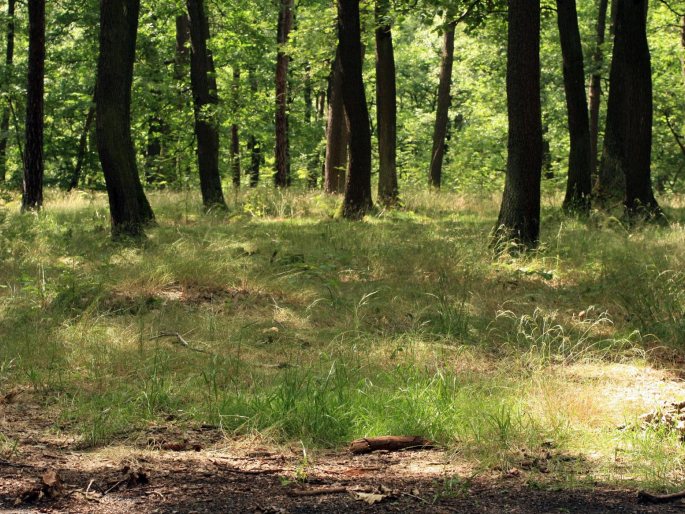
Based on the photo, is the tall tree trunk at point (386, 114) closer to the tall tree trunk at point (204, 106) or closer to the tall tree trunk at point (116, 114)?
the tall tree trunk at point (204, 106)

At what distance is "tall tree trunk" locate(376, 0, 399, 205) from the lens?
54.1 feet

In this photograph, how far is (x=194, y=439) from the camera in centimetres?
441

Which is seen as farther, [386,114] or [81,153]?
[81,153]

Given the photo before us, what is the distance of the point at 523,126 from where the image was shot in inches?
415

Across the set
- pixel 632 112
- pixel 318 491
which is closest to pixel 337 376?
pixel 318 491

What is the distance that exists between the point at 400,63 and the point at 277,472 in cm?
3673

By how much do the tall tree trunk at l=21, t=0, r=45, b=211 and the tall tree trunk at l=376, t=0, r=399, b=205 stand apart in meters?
7.11

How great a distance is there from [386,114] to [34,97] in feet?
24.5

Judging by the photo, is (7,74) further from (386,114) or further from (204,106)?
(386,114)

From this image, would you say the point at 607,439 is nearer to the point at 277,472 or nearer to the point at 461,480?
the point at 461,480

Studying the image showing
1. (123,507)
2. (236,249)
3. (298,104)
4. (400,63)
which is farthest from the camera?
(400,63)

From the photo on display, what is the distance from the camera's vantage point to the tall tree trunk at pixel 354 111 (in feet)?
47.0

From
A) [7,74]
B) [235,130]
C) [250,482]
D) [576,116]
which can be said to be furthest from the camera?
[235,130]

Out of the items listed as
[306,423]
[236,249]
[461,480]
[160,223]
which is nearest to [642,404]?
[461,480]
